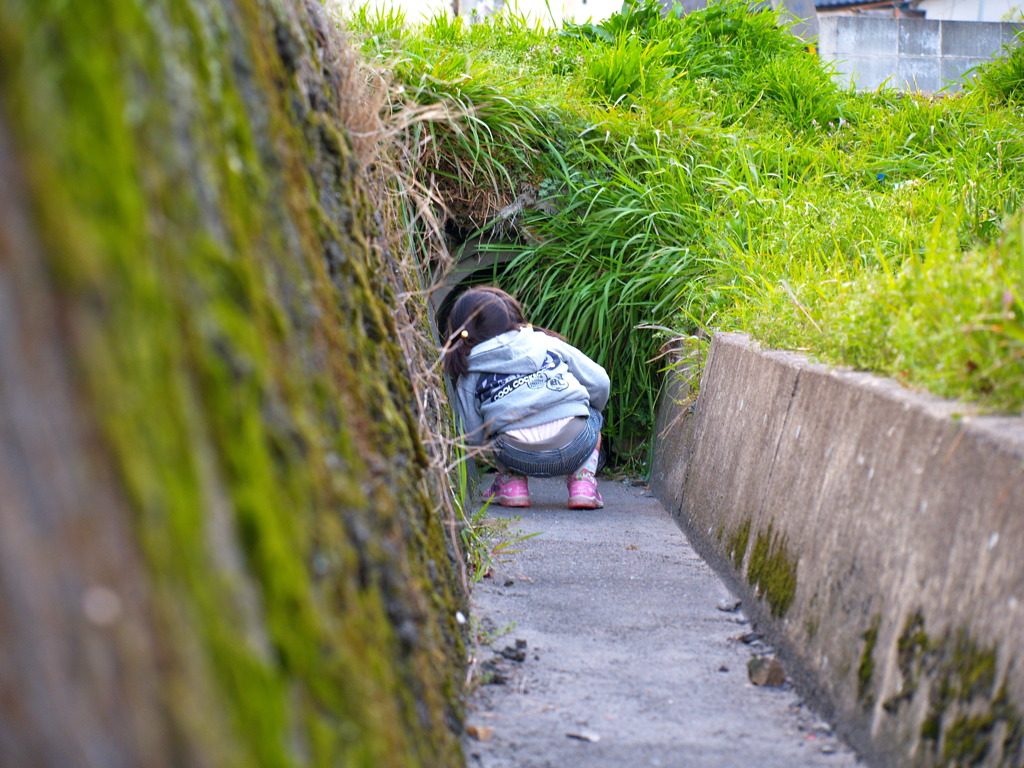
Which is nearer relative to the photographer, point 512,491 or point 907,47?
point 512,491

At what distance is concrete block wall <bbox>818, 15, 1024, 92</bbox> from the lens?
8602 mm

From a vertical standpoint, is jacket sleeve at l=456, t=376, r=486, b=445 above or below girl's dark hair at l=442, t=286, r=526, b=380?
below

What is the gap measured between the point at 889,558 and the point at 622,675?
0.70 m

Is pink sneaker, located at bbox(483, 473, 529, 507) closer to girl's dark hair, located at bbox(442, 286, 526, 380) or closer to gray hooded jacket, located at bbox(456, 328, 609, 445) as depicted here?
gray hooded jacket, located at bbox(456, 328, 609, 445)

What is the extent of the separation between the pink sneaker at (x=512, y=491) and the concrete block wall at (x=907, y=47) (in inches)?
242

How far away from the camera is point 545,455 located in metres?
4.09

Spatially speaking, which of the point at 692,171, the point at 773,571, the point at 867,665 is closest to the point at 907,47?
the point at 692,171

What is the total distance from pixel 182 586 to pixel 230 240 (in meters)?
0.37

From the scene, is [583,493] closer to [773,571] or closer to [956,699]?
[773,571]

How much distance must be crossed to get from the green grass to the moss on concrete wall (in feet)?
4.90

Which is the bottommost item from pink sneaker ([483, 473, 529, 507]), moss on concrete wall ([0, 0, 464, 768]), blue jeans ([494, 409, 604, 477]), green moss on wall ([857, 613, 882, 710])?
pink sneaker ([483, 473, 529, 507])

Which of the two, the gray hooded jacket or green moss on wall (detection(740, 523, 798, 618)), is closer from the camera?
green moss on wall (detection(740, 523, 798, 618))

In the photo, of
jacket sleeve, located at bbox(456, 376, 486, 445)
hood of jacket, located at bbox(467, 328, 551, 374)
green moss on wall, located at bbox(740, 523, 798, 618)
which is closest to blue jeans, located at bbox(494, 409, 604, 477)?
jacket sleeve, located at bbox(456, 376, 486, 445)

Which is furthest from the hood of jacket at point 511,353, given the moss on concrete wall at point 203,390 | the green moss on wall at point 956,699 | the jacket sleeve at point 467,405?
the moss on concrete wall at point 203,390
